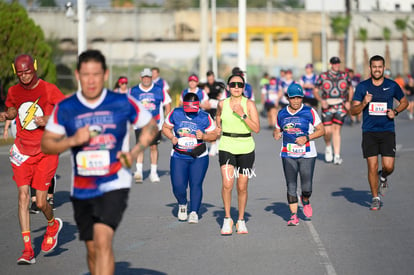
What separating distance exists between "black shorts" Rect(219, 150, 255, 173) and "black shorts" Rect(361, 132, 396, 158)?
230 cm

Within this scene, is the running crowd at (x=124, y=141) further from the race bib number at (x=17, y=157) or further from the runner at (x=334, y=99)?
the runner at (x=334, y=99)

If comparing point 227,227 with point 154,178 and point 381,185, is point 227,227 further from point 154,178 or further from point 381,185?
point 154,178

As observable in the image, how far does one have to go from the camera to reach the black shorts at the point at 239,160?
35.4ft

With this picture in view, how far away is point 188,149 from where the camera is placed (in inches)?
467

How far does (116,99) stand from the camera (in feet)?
21.3

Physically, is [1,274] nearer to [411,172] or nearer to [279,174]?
[279,174]

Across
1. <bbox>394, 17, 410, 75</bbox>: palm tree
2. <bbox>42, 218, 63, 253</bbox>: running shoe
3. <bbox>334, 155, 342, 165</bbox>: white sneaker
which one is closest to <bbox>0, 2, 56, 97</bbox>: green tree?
<bbox>334, 155, 342, 165</bbox>: white sneaker

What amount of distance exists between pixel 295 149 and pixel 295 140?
0.54ft

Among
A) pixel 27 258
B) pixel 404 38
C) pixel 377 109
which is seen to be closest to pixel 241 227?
pixel 27 258

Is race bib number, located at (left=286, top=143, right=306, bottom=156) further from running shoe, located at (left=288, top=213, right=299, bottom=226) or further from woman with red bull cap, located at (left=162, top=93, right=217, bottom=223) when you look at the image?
woman with red bull cap, located at (left=162, top=93, right=217, bottom=223)

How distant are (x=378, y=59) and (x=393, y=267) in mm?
4252

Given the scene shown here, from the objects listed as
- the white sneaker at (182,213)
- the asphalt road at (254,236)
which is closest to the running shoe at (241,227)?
the asphalt road at (254,236)

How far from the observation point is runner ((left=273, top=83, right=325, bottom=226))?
11.2 m

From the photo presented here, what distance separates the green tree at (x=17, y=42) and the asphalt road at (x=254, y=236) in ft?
54.5
